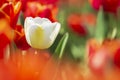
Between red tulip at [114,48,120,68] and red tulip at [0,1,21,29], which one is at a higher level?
red tulip at [0,1,21,29]

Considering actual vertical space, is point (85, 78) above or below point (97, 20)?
below

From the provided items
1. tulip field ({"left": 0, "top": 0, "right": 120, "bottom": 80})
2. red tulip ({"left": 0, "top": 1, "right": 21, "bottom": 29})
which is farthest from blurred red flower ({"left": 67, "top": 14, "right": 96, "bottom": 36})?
red tulip ({"left": 0, "top": 1, "right": 21, "bottom": 29})

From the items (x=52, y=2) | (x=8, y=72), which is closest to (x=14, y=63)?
(x=8, y=72)

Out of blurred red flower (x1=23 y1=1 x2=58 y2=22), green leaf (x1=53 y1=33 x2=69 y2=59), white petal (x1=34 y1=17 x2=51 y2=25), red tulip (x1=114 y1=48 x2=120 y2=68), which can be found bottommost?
red tulip (x1=114 y1=48 x2=120 y2=68)

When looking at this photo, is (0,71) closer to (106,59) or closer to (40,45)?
(40,45)

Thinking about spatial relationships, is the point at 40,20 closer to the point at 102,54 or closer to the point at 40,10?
the point at 40,10

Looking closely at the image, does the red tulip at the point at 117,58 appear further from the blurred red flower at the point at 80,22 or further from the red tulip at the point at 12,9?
the red tulip at the point at 12,9

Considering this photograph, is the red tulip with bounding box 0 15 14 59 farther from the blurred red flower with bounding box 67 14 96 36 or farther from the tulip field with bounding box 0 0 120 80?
the blurred red flower with bounding box 67 14 96 36
